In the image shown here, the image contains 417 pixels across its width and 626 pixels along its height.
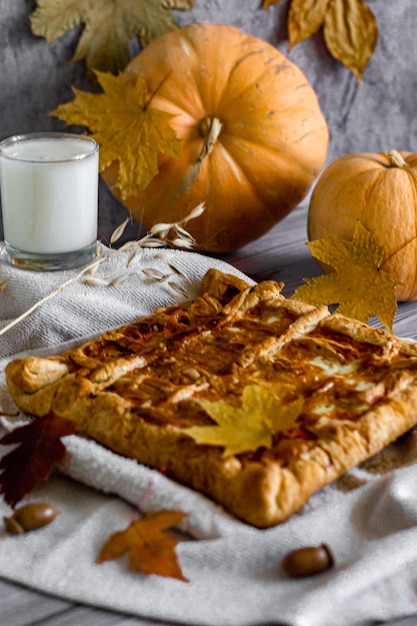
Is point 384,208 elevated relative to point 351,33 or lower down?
lower down

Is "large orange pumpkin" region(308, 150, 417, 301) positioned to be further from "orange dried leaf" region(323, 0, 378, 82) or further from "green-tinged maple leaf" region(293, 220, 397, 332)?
"orange dried leaf" region(323, 0, 378, 82)

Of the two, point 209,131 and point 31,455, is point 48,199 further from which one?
point 31,455

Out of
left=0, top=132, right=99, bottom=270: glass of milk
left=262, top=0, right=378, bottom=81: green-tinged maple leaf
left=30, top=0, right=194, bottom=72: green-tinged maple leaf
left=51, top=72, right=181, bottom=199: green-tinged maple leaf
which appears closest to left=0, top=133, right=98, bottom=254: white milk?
left=0, top=132, right=99, bottom=270: glass of milk

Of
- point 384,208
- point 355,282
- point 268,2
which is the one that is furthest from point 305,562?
point 268,2

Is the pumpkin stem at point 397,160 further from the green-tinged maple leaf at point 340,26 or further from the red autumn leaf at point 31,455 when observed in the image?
the red autumn leaf at point 31,455

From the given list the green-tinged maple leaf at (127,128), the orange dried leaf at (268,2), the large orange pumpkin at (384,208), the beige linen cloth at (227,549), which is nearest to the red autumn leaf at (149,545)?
the beige linen cloth at (227,549)

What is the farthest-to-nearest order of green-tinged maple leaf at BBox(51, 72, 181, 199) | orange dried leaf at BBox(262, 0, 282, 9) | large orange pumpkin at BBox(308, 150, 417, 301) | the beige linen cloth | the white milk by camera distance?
orange dried leaf at BBox(262, 0, 282, 9)
green-tinged maple leaf at BBox(51, 72, 181, 199)
large orange pumpkin at BBox(308, 150, 417, 301)
the white milk
the beige linen cloth
